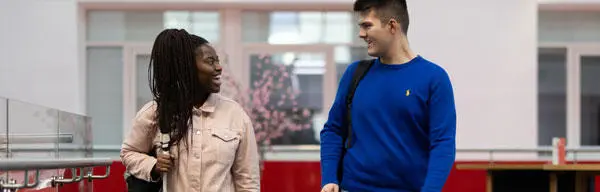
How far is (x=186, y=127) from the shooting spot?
3.74m

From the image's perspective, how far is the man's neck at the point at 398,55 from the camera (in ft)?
10.6

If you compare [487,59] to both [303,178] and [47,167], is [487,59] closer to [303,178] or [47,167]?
[303,178]

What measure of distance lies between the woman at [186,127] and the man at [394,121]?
2.02 feet

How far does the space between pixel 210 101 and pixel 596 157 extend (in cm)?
818

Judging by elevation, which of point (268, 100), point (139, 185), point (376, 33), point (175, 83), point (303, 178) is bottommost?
point (303, 178)

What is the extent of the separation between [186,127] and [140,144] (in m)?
0.17

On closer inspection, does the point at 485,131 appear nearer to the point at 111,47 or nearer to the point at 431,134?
the point at 111,47

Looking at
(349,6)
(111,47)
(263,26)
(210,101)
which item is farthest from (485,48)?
(210,101)

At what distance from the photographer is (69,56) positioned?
11539 mm

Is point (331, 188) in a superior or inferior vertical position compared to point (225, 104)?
inferior

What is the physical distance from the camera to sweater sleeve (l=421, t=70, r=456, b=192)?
10.2 feet

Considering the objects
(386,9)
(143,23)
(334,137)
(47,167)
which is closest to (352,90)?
(334,137)

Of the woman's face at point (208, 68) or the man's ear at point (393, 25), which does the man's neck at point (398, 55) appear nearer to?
the man's ear at point (393, 25)

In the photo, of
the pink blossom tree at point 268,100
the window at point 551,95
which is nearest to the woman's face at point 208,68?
the pink blossom tree at point 268,100
